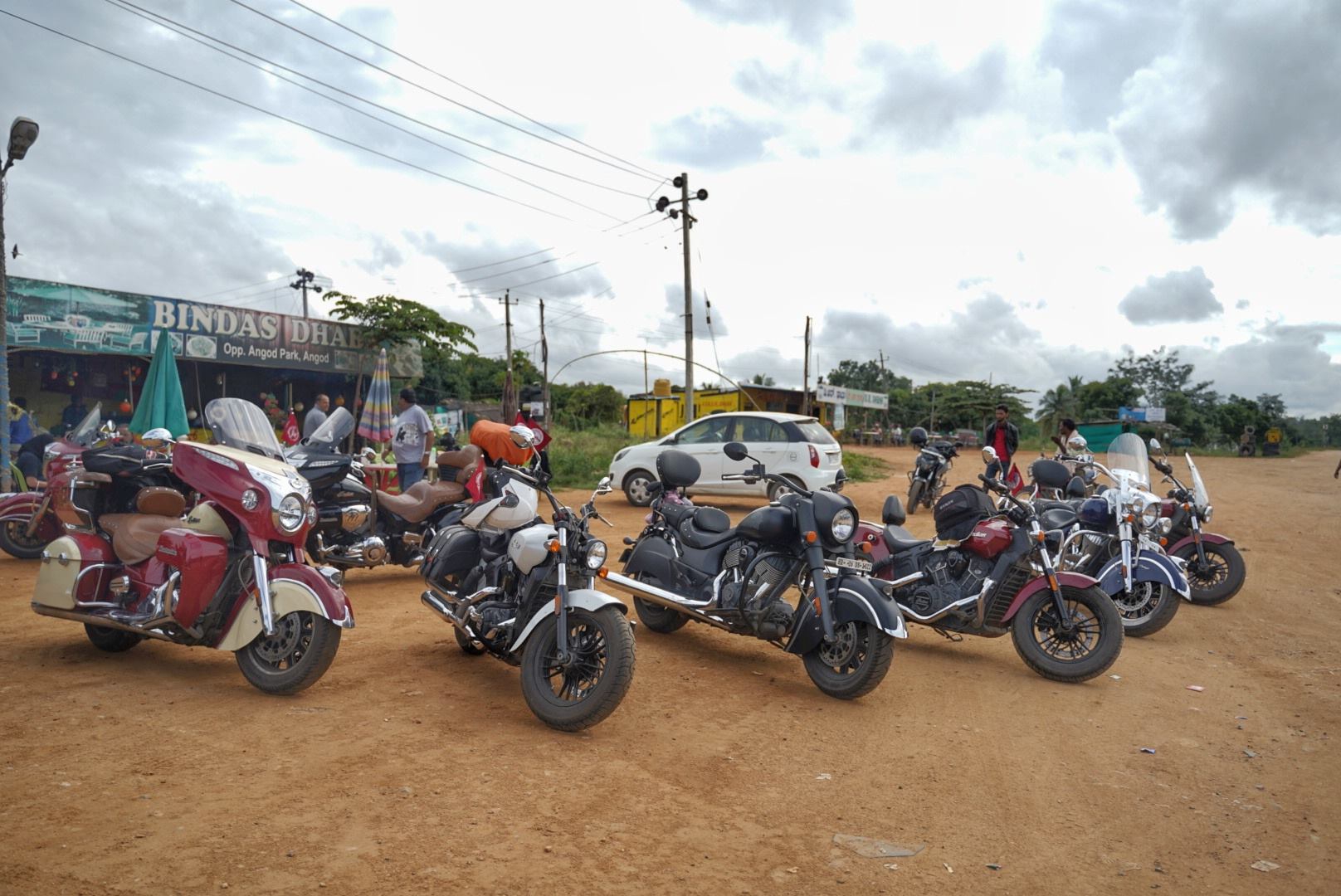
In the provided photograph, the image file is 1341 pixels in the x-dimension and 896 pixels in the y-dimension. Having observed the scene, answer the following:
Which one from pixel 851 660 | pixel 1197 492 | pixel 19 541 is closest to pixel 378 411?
pixel 19 541

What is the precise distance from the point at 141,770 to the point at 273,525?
1242mm

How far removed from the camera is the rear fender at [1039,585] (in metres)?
5.18

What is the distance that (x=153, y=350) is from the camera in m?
16.8

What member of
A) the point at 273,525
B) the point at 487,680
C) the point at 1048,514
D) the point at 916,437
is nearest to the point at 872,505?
the point at 916,437

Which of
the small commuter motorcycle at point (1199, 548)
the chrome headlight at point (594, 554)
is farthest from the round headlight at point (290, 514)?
the small commuter motorcycle at point (1199, 548)

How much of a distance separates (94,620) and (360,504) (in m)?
2.45

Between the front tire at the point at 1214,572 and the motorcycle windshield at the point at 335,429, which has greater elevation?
the motorcycle windshield at the point at 335,429

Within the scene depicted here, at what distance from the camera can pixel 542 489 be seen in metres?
4.50

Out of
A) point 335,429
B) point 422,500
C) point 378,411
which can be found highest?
point 378,411

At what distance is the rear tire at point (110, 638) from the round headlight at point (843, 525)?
4014mm

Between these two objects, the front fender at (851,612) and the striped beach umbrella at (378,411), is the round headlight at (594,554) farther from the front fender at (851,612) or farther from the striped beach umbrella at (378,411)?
the striped beach umbrella at (378,411)

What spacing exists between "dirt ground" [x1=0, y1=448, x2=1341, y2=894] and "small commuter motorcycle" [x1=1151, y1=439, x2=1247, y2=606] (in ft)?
6.62

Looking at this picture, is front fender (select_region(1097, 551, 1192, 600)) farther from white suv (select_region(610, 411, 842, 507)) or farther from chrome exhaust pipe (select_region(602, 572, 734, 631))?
white suv (select_region(610, 411, 842, 507))

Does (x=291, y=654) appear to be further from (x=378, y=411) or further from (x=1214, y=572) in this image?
(x=378, y=411)
